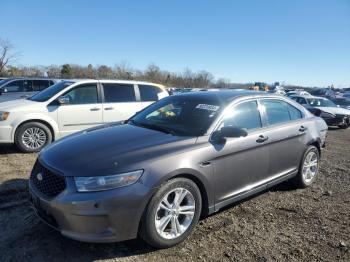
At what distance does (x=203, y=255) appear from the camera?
3.29m

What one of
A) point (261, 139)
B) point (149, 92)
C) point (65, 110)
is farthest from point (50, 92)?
point (261, 139)

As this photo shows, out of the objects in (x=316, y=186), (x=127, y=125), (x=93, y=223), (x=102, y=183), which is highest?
(x=127, y=125)

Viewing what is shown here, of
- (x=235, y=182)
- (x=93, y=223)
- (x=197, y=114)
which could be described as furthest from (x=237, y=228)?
(x=93, y=223)

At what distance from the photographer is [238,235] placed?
146 inches

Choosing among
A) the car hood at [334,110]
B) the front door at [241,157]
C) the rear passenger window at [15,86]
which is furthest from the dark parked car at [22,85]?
the car hood at [334,110]

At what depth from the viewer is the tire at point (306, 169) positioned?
17.1ft

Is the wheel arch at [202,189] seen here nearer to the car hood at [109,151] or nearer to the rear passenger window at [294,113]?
the car hood at [109,151]

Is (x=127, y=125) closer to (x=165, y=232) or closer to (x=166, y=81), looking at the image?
(x=165, y=232)

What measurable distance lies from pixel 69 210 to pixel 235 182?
1974 millimetres

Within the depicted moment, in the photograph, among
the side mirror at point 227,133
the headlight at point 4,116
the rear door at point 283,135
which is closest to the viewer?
the side mirror at point 227,133

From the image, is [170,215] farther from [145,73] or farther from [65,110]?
[145,73]

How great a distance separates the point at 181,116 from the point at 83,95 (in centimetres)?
415

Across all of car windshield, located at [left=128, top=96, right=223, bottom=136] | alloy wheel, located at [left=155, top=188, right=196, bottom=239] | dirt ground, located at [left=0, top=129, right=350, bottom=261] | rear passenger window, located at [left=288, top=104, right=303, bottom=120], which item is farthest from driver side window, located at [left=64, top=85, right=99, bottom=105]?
alloy wheel, located at [left=155, top=188, right=196, bottom=239]

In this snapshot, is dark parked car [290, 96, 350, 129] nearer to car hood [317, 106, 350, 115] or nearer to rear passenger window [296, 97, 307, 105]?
car hood [317, 106, 350, 115]
